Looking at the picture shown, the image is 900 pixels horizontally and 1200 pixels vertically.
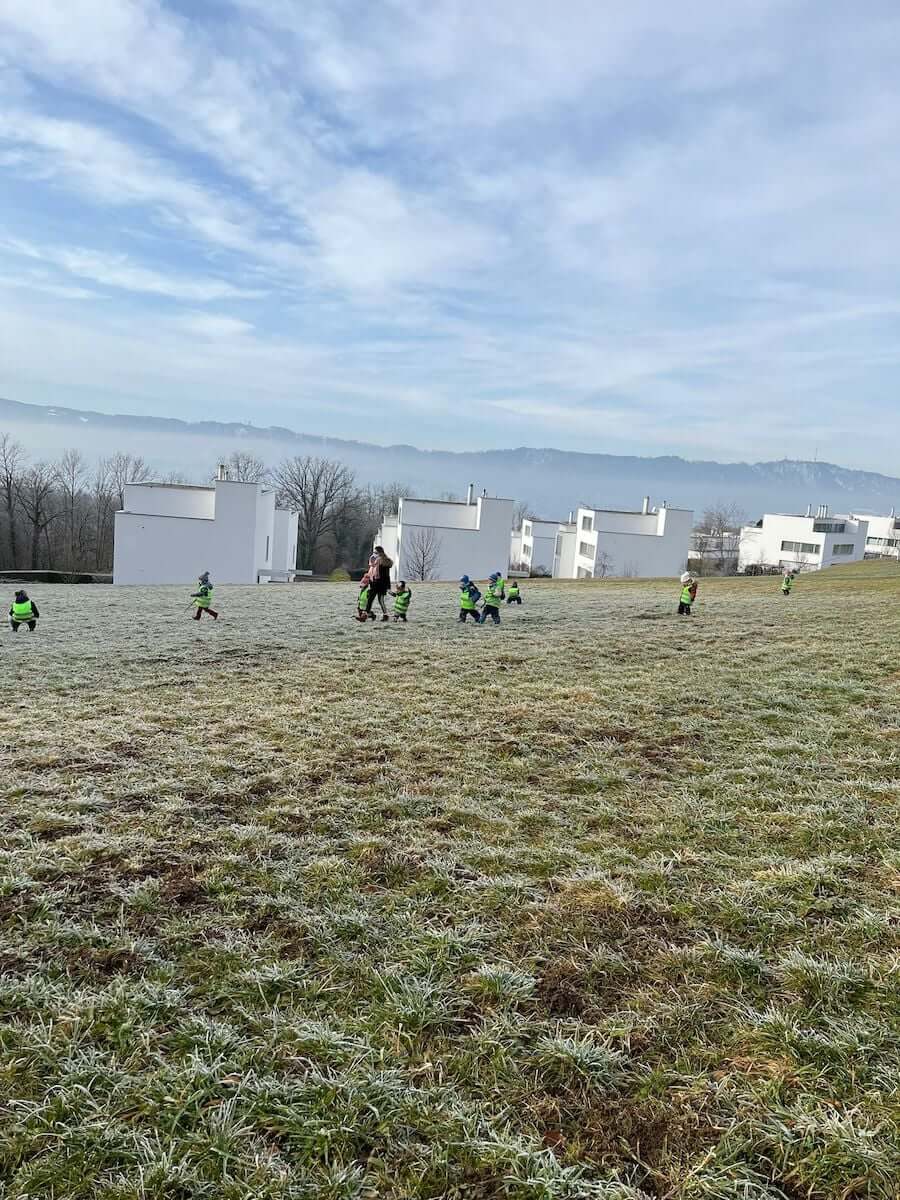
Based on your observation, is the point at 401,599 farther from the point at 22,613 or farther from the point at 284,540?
the point at 284,540

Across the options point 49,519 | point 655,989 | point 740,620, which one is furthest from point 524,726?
point 49,519

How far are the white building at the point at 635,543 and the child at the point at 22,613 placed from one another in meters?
59.7

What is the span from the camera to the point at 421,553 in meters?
63.3

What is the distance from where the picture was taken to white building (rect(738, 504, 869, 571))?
86.6m

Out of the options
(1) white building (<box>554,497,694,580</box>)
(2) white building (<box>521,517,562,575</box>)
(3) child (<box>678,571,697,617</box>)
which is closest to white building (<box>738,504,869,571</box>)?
(1) white building (<box>554,497,694,580</box>)

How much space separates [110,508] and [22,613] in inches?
2715

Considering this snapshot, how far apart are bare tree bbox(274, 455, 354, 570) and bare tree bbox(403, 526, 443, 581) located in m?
23.8

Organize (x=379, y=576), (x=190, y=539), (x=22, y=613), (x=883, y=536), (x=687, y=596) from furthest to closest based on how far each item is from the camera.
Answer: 1. (x=883, y=536)
2. (x=190, y=539)
3. (x=687, y=596)
4. (x=379, y=576)
5. (x=22, y=613)

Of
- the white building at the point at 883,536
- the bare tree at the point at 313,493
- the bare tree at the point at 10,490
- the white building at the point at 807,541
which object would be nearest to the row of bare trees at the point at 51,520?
the bare tree at the point at 10,490

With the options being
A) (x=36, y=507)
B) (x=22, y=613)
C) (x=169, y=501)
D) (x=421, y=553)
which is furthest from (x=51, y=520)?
(x=22, y=613)

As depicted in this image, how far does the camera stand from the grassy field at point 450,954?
8.43 ft

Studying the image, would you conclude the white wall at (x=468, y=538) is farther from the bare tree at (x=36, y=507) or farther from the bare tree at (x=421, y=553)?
the bare tree at (x=36, y=507)

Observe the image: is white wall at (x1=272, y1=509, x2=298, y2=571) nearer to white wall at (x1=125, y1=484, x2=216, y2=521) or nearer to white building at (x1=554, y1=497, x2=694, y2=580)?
white wall at (x1=125, y1=484, x2=216, y2=521)

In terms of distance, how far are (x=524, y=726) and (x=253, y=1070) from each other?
18.3 feet
